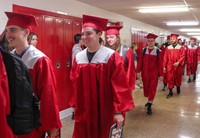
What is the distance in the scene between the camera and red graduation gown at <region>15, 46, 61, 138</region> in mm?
1878

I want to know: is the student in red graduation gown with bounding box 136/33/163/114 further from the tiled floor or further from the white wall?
the white wall

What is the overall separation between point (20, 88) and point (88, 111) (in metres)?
1.17

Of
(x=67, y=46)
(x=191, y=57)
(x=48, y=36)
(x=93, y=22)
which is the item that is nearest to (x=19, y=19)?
(x=93, y=22)

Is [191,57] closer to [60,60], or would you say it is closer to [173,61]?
[173,61]

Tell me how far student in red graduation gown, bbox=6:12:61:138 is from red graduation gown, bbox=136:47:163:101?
137 inches

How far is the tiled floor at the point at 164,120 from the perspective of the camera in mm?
4039

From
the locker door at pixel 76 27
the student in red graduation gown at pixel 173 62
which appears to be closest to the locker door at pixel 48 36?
the locker door at pixel 76 27

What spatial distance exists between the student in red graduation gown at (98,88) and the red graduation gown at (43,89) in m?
0.47

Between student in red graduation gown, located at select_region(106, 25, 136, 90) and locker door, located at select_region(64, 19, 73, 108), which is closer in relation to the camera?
student in red graduation gown, located at select_region(106, 25, 136, 90)

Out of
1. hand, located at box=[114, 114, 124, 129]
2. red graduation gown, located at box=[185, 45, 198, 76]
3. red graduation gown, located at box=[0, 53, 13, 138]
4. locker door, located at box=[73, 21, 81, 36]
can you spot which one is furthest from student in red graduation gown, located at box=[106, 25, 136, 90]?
red graduation gown, located at box=[185, 45, 198, 76]

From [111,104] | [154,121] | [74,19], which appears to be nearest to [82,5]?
[74,19]

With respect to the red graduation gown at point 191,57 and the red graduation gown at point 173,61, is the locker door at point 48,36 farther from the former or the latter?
the red graduation gown at point 191,57

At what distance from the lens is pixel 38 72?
A: 6.37 feet

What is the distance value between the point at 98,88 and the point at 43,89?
618mm
